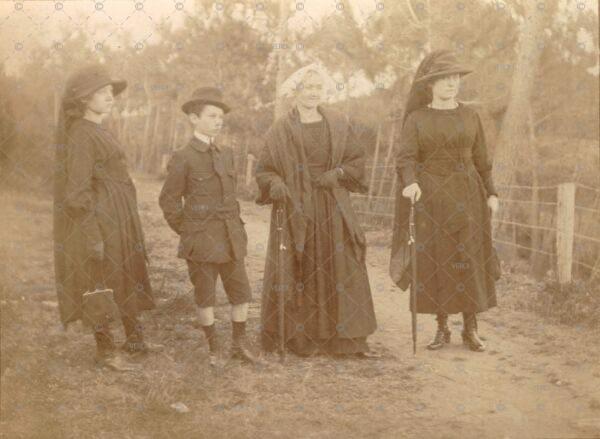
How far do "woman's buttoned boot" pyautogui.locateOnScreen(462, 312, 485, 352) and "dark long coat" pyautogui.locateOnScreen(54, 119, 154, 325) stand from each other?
7.69ft

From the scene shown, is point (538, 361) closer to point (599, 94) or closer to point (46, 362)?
point (46, 362)

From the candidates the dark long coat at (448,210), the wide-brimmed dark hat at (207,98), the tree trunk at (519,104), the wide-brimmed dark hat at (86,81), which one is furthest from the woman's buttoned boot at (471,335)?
the tree trunk at (519,104)

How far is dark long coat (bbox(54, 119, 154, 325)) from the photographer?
14.0ft

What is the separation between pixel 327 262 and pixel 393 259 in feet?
1.96

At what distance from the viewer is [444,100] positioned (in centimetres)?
498

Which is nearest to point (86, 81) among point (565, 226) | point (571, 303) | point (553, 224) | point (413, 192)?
point (413, 192)

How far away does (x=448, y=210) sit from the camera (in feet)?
16.7

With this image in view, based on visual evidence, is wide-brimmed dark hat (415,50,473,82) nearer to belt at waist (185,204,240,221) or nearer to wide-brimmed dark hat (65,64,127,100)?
belt at waist (185,204,240,221)

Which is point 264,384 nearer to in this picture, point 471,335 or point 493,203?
point 471,335

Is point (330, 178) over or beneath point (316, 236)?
over

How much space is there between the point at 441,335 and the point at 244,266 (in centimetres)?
156

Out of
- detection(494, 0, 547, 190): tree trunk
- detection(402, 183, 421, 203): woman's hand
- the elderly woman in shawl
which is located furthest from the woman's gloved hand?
detection(494, 0, 547, 190): tree trunk

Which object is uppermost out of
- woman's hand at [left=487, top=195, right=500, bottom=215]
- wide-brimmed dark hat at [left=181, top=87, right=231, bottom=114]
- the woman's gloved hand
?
wide-brimmed dark hat at [left=181, top=87, right=231, bottom=114]

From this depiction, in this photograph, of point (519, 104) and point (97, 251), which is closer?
point (97, 251)
